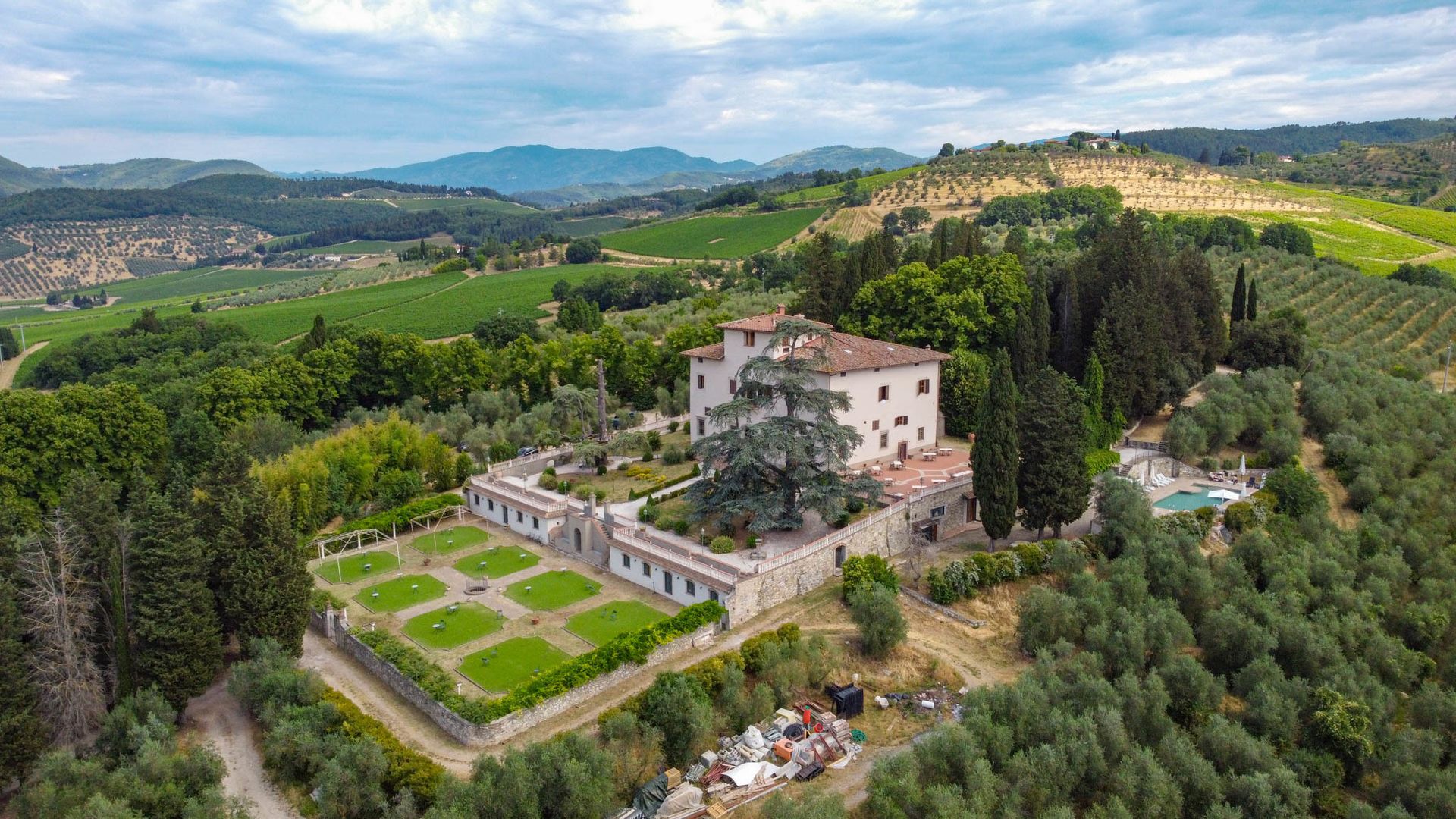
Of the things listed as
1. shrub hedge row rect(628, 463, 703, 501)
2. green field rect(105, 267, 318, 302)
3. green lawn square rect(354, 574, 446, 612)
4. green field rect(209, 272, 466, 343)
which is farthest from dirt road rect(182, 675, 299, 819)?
green field rect(105, 267, 318, 302)

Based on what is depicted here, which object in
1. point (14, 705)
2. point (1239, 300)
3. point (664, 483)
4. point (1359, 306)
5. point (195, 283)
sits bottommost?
point (664, 483)

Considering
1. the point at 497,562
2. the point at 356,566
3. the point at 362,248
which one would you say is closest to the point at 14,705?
the point at 356,566

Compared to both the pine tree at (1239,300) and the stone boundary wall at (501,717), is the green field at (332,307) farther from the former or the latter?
the pine tree at (1239,300)

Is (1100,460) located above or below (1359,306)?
below

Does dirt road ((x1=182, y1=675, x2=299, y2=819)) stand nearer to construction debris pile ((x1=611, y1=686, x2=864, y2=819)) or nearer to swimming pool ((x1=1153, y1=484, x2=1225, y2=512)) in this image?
construction debris pile ((x1=611, y1=686, x2=864, y2=819))

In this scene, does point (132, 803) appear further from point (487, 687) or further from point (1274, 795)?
point (1274, 795)

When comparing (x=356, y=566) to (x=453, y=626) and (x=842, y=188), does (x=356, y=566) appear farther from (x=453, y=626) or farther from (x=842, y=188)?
(x=842, y=188)

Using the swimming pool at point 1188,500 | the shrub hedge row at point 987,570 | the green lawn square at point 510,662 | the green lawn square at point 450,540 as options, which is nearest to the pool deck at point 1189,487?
the swimming pool at point 1188,500
